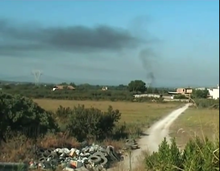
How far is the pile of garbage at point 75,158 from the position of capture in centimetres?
1555

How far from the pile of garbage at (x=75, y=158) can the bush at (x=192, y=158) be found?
27.8 feet

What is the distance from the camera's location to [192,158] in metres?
5.74

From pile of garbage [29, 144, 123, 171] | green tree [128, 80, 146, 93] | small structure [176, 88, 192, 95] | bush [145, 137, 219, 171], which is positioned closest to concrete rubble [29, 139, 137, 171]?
pile of garbage [29, 144, 123, 171]

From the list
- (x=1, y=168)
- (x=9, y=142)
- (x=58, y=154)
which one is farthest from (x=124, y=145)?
(x=1, y=168)

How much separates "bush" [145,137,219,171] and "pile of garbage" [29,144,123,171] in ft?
27.8

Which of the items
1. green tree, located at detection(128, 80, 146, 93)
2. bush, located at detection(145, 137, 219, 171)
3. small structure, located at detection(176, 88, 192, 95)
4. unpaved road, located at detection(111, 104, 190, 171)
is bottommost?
unpaved road, located at detection(111, 104, 190, 171)

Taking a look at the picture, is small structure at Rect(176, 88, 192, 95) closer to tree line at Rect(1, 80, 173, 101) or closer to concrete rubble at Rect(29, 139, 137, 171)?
tree line at Rect(1, 80, 173, 101)

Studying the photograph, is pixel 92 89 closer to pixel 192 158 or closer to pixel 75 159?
pixel 75 159

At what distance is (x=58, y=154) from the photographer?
18.0 metres

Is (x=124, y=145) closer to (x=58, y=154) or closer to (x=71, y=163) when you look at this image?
(x=58, y=154)

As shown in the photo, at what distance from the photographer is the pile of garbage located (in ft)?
51.0

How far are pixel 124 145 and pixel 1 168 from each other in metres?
13.2

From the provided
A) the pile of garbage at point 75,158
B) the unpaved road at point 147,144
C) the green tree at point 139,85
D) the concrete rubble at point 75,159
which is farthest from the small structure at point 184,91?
the pile of garbage at point 75,158

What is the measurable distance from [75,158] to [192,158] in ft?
39.8
